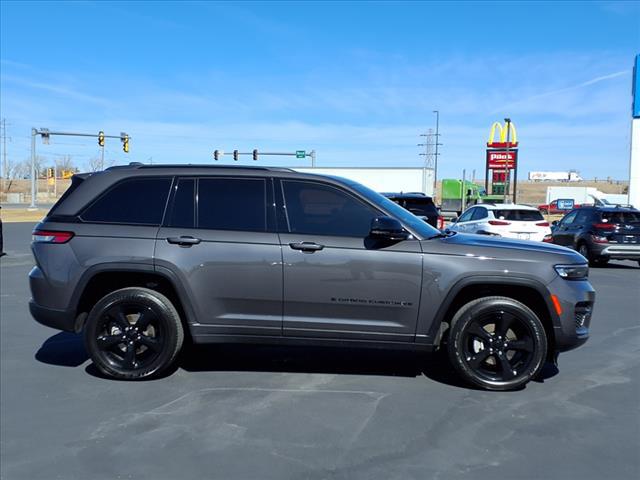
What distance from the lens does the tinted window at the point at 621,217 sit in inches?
561

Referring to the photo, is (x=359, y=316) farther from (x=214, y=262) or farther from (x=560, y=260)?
(x=560, y=260)

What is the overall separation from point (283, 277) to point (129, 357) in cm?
155

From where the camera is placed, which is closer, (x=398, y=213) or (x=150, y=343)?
(x=150, y=343)

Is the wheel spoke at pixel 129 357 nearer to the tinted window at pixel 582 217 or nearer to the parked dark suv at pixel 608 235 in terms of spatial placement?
the parked dark suv at pixel 608 235

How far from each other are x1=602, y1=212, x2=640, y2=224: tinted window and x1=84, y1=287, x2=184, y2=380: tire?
12.8 meters

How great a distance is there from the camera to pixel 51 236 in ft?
16.4

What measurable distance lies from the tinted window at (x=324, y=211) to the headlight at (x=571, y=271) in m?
1.61

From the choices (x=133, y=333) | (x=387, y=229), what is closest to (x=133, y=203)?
(x=133, y=333)

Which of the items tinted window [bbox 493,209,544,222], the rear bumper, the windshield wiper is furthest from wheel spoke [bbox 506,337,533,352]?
tinted window [bbox 493,209,544,222]

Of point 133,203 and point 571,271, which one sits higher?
point 133,203

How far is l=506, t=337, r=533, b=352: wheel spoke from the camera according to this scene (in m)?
4.73

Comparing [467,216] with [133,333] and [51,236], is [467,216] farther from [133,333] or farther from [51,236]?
[51,236]

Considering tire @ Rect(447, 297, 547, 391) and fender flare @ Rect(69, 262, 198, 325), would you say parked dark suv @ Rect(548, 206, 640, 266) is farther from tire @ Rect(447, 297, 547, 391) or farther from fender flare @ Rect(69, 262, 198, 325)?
fender flare @ Rect(69, 262, 198, 325)

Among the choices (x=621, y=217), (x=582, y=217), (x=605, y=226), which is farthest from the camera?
(x=582, y=217)
